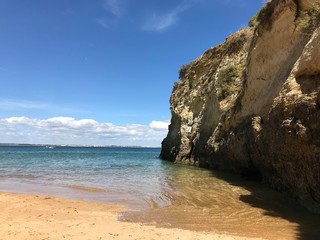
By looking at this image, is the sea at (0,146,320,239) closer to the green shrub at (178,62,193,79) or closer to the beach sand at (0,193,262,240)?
the beach sand at (0,193,262,240)

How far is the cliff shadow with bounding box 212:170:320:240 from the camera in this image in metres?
7.90

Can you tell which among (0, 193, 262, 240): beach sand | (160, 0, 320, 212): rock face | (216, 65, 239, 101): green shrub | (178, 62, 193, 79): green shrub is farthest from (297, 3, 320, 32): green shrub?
(178, 62, 193, 79): green shrub

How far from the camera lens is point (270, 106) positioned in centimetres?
1400

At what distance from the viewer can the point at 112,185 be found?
15953mm

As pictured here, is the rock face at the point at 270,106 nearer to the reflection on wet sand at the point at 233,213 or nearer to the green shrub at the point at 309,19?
the green shrub at the point at 309,19

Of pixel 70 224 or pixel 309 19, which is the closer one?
pixel 70 224

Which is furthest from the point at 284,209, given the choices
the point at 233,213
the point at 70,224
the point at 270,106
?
the point at 70,224

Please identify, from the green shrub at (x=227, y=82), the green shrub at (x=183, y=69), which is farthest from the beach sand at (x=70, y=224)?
the green shrub at (x=183, y=69)

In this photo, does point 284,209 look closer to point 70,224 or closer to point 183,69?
point 70,224

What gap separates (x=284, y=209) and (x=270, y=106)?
503 centimetres

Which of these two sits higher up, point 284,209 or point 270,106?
point 270,106

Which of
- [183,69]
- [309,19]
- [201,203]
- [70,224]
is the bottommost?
→ [70,224]

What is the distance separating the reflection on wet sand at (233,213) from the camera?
8062 mm

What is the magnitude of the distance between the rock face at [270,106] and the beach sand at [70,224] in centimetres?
414
